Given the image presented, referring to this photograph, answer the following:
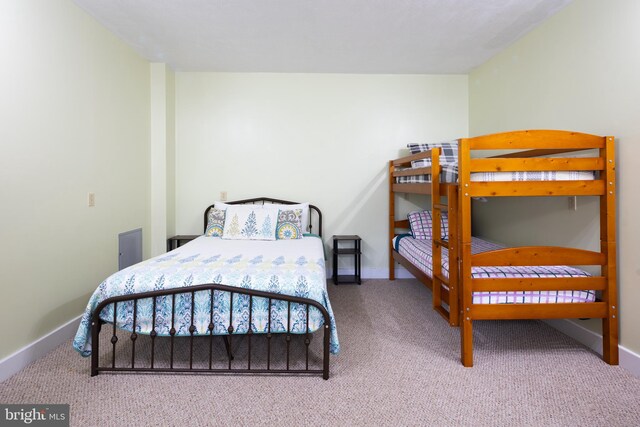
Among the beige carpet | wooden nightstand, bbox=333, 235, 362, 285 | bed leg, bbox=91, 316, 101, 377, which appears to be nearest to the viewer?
the beige carpet

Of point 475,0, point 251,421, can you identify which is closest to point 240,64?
point 475,0

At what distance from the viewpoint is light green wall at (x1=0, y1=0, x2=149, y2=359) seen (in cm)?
196

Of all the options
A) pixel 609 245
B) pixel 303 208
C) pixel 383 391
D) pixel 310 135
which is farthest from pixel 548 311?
pixel 310 135

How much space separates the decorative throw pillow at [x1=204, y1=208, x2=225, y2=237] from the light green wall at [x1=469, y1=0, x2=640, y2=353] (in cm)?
291

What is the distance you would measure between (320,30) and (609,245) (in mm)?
2659

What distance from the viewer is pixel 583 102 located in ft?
7.58

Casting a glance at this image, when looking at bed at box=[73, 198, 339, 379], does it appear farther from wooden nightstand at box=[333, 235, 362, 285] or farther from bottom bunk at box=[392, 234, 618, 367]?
wooden nightstand at box=[333, 235, 362, 285]

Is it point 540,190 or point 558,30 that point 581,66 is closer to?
point 558,30

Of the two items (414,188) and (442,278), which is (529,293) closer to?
(442,278)

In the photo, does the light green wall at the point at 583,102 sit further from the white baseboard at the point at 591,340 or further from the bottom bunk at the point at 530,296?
the bottom bunk at the point at 530,296

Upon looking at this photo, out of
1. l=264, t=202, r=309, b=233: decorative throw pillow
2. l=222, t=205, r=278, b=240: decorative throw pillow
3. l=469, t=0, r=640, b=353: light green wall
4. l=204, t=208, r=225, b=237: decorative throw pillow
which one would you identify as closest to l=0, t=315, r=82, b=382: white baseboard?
l=204, t=208, r=225, b=237: decorative throw pillow

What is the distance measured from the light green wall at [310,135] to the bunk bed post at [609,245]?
2144mm

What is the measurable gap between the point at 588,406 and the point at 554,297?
614mm

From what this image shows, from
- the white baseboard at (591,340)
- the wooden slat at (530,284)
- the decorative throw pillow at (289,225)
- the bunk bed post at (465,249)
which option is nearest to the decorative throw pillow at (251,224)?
the decorative throw pillow at (289,225)
